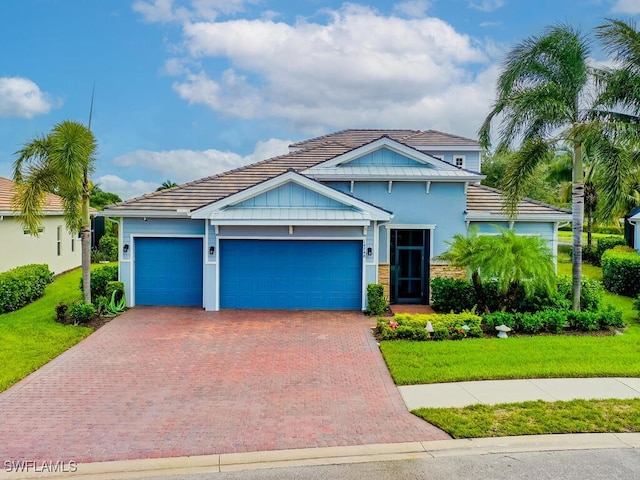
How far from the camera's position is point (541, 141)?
1312cm

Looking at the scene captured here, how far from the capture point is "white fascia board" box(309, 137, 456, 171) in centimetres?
1570

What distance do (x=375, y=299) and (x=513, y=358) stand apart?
4.88m

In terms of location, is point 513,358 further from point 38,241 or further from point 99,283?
point 38,241

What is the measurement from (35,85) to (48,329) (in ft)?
40.7

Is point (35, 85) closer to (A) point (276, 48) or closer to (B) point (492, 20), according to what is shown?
(A) point (276, 48)

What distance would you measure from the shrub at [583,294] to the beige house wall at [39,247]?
18855 mm

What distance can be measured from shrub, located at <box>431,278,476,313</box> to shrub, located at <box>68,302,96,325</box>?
1002 cm

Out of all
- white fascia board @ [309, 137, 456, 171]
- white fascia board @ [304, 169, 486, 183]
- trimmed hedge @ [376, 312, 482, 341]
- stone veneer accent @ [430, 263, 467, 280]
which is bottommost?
trimmed hedge @ [376, 312, 482, 341]

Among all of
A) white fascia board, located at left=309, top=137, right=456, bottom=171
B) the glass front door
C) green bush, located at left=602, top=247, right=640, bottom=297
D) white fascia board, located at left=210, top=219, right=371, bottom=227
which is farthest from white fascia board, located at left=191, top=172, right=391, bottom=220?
green bush, located at left=602, top=247, right=640, bottom=297

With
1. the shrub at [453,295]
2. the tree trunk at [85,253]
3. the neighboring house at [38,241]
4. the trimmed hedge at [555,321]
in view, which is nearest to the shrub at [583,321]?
the trimmed hedge at [555,321]

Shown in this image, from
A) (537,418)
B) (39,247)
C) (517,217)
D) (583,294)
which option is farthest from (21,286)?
(583,294)

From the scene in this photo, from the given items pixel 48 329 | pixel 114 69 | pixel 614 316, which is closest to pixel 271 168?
pixel 114 69

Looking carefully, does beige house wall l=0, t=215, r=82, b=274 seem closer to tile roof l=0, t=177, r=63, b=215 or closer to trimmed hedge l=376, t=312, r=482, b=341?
tile roof l=0, t=177, r=63, b=215

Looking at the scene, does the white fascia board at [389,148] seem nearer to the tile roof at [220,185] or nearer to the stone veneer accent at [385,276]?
the tile roof at [220,185]
